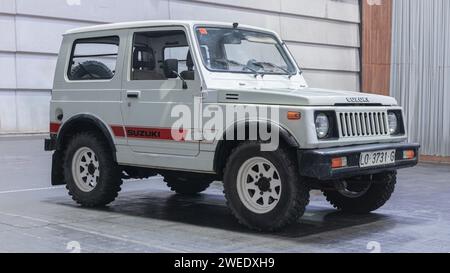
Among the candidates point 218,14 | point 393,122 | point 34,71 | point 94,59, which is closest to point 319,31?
point 218,14

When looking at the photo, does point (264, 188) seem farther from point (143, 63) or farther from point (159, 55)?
point (143, 63)

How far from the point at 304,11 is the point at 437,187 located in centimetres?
1112

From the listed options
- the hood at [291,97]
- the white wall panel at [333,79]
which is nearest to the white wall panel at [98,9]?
the white wall panel at [333,79]

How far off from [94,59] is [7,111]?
19.0 ft

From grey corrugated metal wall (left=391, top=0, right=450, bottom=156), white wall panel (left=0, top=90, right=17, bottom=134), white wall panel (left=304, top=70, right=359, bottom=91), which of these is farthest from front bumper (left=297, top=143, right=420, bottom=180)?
white wall panel (left=304, top=70, right=359, bottom=91)

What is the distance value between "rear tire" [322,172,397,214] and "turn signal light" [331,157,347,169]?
3.63 feet

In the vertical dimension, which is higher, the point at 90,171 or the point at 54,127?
the point at 54,127

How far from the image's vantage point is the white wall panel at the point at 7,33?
42.2 feet

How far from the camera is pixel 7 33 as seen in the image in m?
13.0

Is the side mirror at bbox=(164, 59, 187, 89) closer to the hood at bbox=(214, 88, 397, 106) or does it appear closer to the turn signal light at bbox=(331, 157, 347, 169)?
the hood at bbox=(214, 88, 397, 106)

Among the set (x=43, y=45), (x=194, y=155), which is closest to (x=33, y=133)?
(x=43, y=45)
